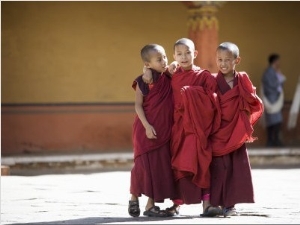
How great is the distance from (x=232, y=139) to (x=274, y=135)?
28.2ft

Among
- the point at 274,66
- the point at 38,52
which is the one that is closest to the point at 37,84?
the point at 38,52

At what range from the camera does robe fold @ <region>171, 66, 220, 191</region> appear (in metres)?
8.53

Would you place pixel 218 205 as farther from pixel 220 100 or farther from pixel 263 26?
pixel 263 26

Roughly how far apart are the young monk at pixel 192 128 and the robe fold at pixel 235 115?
0.24 feet

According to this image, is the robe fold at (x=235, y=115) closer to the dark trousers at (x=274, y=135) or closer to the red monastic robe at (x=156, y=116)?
the red monastic robe at (x=156, y=116)

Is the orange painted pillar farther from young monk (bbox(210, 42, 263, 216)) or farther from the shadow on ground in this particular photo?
the shadow on ground

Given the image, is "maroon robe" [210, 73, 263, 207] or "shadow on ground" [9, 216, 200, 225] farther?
"maroon robe" [210, 73, 263, 207]

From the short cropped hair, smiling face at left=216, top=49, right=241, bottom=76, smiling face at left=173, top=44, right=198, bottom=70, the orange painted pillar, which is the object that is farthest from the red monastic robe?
the short cropped hair

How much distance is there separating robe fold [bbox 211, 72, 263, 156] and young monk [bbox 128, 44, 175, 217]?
43 centimetres

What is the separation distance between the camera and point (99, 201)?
34.0ft

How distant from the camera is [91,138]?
1644 centimetres

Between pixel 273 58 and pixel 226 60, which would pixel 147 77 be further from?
pixel 273 58

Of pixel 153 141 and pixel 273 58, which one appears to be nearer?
pixel 153 141

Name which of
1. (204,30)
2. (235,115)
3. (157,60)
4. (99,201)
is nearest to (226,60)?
(235,115)
